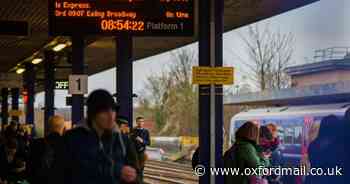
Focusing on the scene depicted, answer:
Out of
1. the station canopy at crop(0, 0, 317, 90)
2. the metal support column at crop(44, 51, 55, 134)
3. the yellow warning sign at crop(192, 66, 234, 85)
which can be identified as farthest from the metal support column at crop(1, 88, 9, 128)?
the yellow warning sign at crop(192, 66, 234, 85)

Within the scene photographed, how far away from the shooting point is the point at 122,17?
988 cm

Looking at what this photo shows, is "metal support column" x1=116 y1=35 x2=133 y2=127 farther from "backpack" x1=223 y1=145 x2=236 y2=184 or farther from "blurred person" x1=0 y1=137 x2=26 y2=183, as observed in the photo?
"backpack" x1=223 y1=145 x2=236 y2=184

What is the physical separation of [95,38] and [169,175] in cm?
829

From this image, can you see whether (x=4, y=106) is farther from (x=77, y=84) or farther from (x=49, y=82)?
(x=77, y=84)

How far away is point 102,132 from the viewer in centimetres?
392

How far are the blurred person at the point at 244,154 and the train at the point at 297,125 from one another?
7.80 metres

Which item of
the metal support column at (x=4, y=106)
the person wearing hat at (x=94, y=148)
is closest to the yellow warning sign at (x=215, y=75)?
the person wearing hat at (x=94, y=148)

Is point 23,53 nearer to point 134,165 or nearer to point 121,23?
point 121,23

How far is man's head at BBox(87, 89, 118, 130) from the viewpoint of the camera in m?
3.87

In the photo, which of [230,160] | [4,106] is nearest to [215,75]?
[230,160]

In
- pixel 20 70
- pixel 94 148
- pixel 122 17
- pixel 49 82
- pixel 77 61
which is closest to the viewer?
pixel 94 148

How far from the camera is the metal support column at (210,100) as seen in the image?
8.09 metres

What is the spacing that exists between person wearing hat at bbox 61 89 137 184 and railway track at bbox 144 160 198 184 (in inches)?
653

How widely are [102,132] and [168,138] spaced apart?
2859 centimetres
